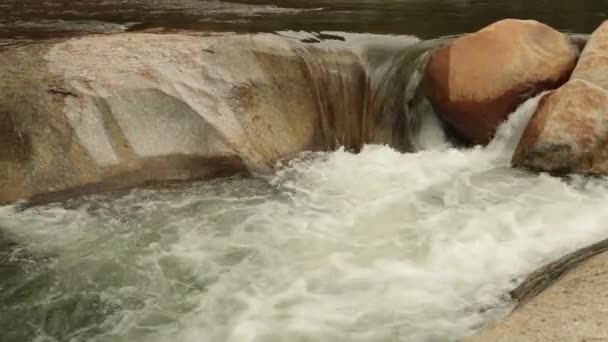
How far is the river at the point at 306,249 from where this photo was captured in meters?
4.08

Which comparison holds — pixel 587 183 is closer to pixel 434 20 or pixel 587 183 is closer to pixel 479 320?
pixel 479 320

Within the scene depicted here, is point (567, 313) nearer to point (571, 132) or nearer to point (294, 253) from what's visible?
point (294, 253)

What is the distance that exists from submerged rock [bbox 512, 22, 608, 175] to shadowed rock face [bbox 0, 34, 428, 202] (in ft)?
5.34

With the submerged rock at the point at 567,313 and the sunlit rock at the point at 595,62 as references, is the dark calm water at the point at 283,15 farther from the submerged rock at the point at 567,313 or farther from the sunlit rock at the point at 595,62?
the submerged rock at the point at 567,313

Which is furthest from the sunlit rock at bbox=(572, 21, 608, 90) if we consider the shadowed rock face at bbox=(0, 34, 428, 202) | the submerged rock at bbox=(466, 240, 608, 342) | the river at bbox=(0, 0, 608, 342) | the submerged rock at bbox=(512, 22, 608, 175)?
the submerged rock at bbox=(466, 240, 608, 342)

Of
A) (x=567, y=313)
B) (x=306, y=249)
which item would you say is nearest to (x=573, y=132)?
(x=306, y=249)

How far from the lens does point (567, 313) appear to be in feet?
9.84

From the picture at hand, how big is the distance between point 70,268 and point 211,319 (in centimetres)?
133

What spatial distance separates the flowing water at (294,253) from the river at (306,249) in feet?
0.05

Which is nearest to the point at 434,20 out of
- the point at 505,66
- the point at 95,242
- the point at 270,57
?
the point at 505,66

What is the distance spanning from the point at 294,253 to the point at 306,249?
0.12 m

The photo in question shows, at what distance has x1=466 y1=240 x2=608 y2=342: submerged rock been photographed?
285 centimetres

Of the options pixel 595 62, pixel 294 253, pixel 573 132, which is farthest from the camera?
pixel 595 62

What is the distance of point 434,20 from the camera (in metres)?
10.1
